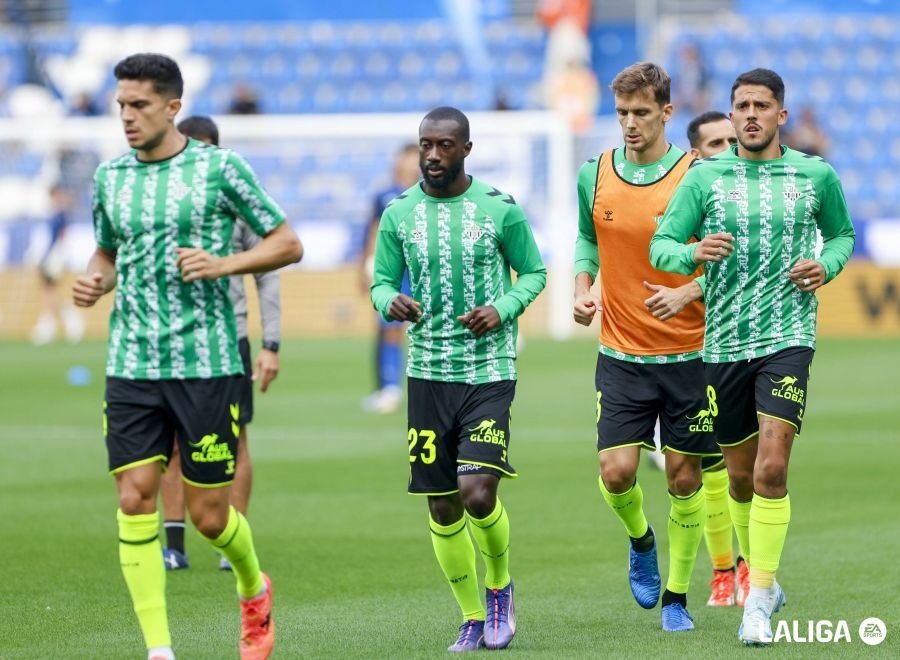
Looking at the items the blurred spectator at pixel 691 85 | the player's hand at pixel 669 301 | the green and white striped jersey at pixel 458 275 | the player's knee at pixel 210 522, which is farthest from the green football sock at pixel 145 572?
the blurred spectator at pixel 691 85

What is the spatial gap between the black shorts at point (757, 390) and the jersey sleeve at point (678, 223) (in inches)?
15.4

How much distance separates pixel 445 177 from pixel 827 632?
240 centimetres

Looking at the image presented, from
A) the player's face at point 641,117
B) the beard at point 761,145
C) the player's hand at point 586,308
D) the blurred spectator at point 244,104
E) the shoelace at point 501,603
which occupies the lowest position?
the shoelace at point 501,603

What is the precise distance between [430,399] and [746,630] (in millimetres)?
1536

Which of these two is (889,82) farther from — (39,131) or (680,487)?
(680,487)

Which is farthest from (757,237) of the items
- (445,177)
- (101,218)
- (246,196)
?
(101,218)

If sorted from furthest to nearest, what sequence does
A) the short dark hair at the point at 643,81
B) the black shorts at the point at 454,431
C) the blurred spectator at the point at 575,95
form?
the blurred spectator at the point at 575,95
the short dark hair at the point at 643,81
the black shorts at the point at 454,431

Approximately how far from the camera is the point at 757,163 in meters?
6.76

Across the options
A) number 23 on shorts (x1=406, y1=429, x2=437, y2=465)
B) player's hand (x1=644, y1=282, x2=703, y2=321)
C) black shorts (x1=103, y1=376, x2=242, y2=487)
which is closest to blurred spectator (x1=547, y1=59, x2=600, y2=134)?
player's hand (x1=644, y1=282, x2=703, y2=321)

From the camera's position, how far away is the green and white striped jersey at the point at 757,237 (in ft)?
21.9

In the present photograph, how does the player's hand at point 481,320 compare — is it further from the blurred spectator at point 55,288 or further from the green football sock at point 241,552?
the blurred spectator at point 55,288

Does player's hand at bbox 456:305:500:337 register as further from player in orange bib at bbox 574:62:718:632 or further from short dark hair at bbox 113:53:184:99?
short dark hair at bbox 113:53:184:99

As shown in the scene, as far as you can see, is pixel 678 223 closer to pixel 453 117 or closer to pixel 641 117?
pixel 641 117

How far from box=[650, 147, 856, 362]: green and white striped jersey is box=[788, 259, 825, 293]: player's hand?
69 mm
